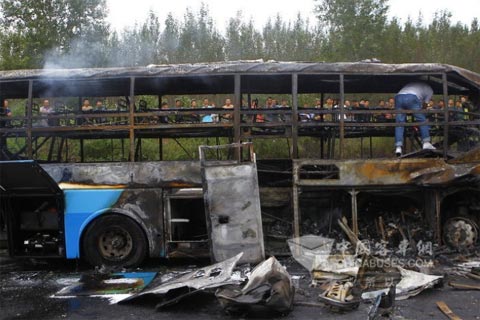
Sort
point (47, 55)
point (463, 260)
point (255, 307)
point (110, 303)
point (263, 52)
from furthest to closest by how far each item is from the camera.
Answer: point (263, 52) → point (47, 55) → point (463, 260) → point (110, 303) → point (255, 307)

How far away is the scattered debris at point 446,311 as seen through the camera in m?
5.77

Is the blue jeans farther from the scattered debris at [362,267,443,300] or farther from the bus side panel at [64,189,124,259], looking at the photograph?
the bus side panel at [64,189,124,259]

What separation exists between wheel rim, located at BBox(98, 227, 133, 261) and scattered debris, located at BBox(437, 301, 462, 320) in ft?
16.2

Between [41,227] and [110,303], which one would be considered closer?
[110,303]

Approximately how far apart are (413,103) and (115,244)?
584 centimetres

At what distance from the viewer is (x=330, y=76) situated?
9.24 meters

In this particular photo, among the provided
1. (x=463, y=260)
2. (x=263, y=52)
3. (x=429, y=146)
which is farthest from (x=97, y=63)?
(x=463, y=260)

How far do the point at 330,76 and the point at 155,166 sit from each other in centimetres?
358

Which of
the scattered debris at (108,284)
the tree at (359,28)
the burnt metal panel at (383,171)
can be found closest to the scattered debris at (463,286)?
the burnt metal panel at (383,171)

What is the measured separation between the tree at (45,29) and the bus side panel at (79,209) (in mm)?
12138

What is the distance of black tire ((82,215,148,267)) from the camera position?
8.47 m

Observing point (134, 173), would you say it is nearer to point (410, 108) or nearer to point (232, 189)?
point (232, 189)

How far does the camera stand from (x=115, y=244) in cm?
858

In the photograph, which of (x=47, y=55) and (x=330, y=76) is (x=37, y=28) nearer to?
(x=47, y=55)
